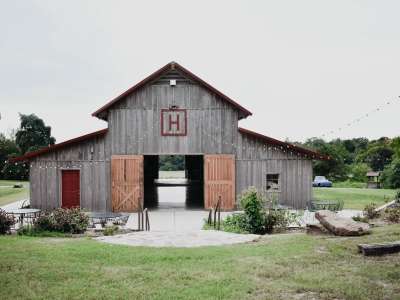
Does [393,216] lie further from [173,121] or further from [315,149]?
[315,149]

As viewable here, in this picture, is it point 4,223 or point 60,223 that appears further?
point 60,223

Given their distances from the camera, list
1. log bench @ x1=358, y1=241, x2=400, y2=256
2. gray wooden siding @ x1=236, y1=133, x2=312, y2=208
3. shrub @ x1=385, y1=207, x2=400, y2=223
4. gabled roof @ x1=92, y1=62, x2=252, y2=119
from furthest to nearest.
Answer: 1. gray wooden siding @ x1=236, y1=133, x2=312, y2=208
2. gabled roof @ x1=92, y1=62, x2=252, y2=119
3. shrub @ x1=385, y1=207, x2=400, y2=223
4. log bench @ x1=358, y1=241, x2=400, y2=256

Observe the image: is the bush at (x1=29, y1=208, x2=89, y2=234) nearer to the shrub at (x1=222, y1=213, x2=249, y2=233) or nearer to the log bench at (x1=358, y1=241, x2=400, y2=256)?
the shrub at (x1=222, y1=213, x2=249, y2=233)

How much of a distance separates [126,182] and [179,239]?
9.48 meters

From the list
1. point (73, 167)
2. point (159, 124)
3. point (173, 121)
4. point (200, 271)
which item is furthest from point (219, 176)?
point (200, 271)

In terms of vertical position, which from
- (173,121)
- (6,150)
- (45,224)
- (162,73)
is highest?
(162,73)

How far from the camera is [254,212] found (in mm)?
14828

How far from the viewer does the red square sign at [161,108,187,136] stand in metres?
21.6

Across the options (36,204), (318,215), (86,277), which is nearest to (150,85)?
(36,204)

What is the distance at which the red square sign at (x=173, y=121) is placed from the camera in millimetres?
21609

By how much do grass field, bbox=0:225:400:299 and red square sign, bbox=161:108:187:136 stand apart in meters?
10.9

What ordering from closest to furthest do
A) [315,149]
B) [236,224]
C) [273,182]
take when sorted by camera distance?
1. [236,224]
2. [273,182]
3. [315,149]

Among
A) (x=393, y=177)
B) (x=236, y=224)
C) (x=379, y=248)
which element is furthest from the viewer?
(x=393, y=177)

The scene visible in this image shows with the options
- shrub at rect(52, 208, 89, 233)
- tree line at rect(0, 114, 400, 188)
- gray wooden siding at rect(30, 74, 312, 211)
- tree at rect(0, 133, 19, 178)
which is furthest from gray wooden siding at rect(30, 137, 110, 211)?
tree at rect(0, 133, 19, 178)
